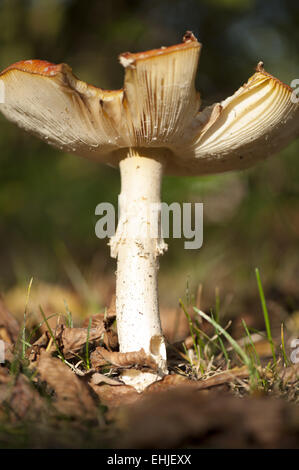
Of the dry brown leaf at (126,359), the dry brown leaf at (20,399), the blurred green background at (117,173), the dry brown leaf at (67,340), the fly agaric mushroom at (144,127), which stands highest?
the blurred green background at (117,173)

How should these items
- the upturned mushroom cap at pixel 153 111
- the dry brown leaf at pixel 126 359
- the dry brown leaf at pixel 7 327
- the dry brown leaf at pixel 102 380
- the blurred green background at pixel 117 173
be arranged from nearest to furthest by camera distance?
the upturned mushroom cap at pixel 153 111 → the dry brown leaf at pixel 102 380 → the dry brown leaf at pixel 126 359 → the dry brown leaf at pixel 7 327 → the blurred green background at pixel 117 173

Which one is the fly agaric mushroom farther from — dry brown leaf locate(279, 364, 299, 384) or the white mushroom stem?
dry brown leaf locate(279, 364, 299, 384)

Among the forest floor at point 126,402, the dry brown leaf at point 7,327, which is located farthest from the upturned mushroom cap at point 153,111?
the dry brown leaf at point 7,327

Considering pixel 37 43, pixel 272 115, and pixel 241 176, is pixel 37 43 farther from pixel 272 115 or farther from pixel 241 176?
pixel 272 115

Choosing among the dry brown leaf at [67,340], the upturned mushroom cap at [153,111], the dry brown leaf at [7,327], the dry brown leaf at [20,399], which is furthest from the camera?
the dry brown leaf at [7,327]

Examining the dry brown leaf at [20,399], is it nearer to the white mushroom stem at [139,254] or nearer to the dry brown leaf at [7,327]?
the white mushroom stem at [139,254]

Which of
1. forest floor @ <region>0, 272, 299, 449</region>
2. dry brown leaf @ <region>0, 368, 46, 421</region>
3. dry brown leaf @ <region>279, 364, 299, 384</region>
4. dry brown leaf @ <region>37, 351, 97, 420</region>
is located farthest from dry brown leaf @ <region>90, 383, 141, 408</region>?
dry brown leaf @ <region>279, 364, 299, 384</region>

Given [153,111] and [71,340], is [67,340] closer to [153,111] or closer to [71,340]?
[71,340]
